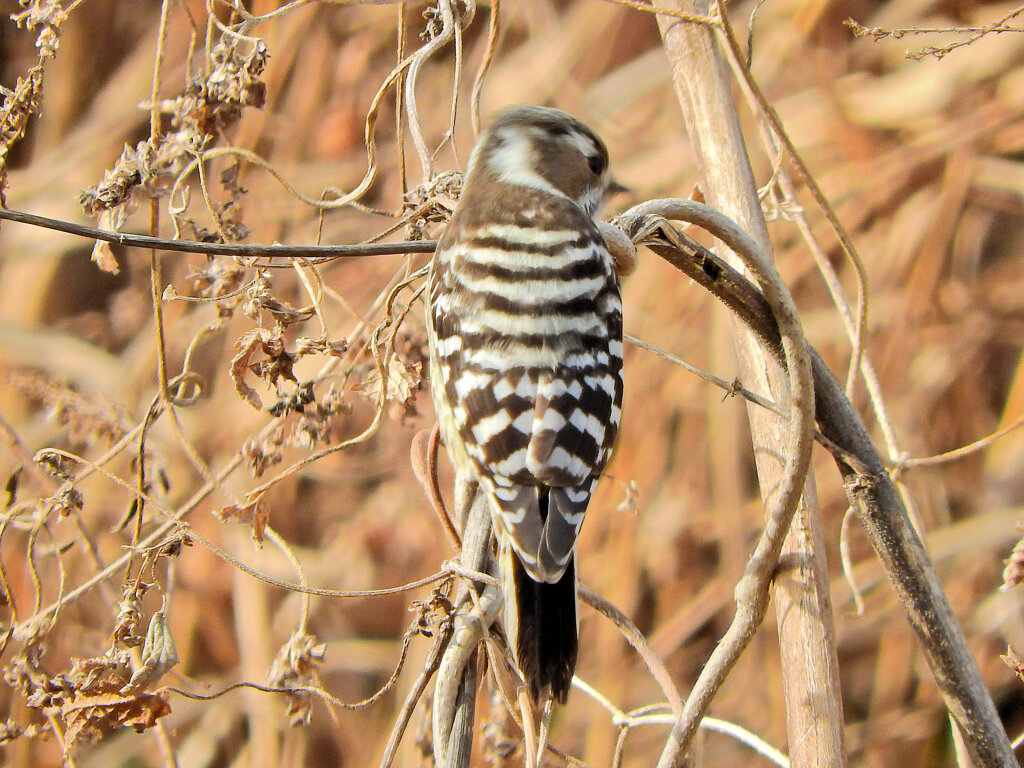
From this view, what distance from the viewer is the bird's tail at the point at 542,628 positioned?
3.95 feet

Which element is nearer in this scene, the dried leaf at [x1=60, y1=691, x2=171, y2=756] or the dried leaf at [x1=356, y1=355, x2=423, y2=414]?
the dried leaf at [x1=60, y1=691, x2=171, y2=756]

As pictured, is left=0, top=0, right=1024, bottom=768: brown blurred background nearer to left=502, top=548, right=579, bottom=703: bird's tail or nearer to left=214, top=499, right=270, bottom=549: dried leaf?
left=214, top=499, right=270, bottom=549: dried leaf

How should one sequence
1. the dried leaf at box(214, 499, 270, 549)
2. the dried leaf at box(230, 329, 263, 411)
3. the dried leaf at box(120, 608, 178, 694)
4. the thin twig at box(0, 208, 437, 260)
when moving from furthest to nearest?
the dried leaf at box(214, 499, 270, 549) < the dried leaf at box(230, 329, 263, 411) < the dried leaf at box(120, 608, 178, 694) < the thin twig at box(0, 208, 437, 260)

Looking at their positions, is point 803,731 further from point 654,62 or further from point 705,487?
point 654,62

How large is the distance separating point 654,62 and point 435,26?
7.87ft

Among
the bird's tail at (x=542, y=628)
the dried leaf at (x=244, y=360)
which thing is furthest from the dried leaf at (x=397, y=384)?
the bird's tail at (x=542, y=628)

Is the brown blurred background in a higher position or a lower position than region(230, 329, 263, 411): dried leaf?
higher

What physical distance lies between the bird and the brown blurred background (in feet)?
6.57

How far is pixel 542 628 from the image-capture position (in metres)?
1.23

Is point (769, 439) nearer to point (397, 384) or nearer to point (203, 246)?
point (397, 384)

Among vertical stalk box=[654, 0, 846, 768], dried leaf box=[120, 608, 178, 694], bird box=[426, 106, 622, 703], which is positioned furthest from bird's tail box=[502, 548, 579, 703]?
dried leaf box=[120, 608, 178, 694]

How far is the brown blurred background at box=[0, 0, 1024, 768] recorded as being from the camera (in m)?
3.53

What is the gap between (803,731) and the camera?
1.26 meters

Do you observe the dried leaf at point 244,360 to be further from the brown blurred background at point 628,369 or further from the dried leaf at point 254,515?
Result: the brown blurred background at point 628,369
